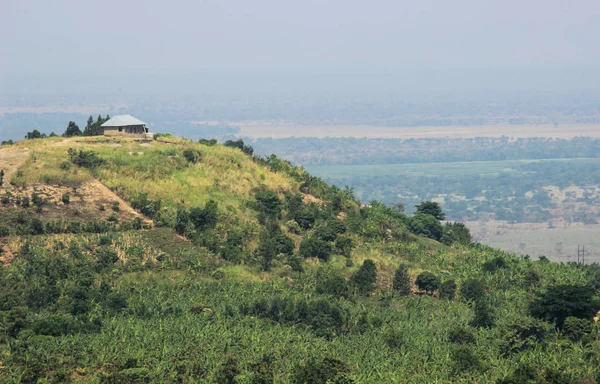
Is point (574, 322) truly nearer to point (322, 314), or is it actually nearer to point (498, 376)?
point (498, 376)

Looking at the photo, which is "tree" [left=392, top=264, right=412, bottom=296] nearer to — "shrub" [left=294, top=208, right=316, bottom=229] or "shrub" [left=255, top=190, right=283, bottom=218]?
"shrub" [left=294, top=208, right=316, bottom=229]

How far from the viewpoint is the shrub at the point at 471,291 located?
7894 centimetres

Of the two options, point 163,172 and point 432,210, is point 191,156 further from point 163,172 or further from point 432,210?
point 432,210

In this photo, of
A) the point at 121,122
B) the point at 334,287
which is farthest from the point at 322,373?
the point at 121,122

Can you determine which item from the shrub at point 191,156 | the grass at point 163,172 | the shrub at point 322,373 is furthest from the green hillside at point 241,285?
the shrub at point 191,156

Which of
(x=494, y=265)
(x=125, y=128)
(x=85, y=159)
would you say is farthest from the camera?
(x=125, y=128)

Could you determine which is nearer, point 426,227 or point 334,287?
point 334,287

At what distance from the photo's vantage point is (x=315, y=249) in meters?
84.7

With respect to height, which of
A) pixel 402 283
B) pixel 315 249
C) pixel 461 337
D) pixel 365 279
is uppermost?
pixel 315 249

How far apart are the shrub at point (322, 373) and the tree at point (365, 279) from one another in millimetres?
22574

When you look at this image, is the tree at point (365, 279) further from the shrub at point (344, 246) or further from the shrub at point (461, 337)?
the shrub at point (461, 337)

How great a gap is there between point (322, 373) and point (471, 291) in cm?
2883

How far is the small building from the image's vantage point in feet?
341

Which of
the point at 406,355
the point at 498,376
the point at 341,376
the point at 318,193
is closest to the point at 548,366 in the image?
the point at 498,376
